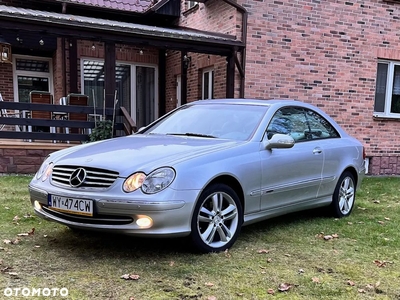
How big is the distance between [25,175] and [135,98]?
5.19 m

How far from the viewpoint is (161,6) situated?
427 inches

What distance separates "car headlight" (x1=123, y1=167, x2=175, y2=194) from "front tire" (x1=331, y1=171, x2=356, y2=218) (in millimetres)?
2734

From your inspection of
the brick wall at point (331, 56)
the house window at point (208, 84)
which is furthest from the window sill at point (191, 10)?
the brick wall at point (331, 56)

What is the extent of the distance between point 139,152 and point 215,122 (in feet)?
3.78

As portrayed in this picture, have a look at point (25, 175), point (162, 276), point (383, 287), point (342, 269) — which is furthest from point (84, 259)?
point (25, 175)

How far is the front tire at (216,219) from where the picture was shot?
133 inches

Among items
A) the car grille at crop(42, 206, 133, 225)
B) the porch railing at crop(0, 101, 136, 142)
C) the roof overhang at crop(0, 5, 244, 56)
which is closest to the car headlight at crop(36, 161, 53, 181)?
the car grille at crop(42, 206, 133, 225)

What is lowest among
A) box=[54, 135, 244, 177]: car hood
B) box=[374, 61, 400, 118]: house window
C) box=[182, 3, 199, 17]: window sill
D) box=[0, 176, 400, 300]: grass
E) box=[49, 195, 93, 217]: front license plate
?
box=[0, 176, 400, 300]: grass

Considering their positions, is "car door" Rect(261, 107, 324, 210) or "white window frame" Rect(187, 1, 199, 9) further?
"white window frame" Rect(187, 1, 199, 9)

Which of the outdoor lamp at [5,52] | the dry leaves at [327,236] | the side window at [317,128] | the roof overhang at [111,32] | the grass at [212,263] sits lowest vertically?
the dry leaves at [327,236]

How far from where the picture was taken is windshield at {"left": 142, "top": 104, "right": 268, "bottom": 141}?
416cm

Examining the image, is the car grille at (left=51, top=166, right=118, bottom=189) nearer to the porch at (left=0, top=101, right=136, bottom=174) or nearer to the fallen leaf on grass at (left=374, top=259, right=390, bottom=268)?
the fallen leaf on grass at (left=374, top=259, right=390, bottom=268)

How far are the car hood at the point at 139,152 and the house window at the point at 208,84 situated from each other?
5983mm

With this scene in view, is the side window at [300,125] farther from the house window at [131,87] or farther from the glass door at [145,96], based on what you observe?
the glass door at [145,96]
